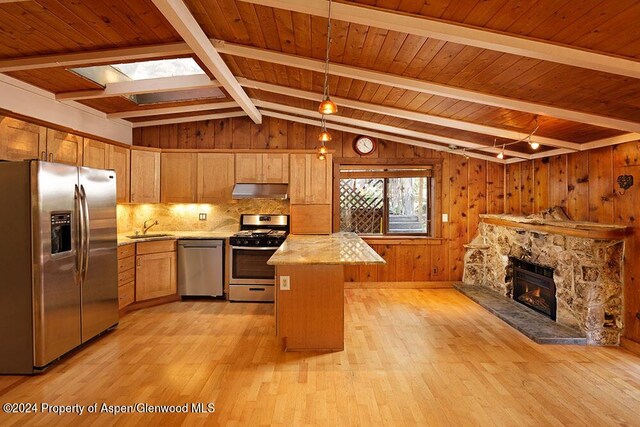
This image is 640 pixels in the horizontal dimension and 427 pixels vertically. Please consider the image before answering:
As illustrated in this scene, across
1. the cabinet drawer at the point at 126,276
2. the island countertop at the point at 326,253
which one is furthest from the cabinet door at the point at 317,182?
the cabinet drawer at the point at 126,276

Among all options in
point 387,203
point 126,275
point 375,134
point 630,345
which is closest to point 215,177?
point 126,275

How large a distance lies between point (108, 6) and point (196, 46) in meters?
0.59

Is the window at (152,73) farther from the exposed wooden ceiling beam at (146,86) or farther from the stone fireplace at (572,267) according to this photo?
the stone fireplace at (572,267)

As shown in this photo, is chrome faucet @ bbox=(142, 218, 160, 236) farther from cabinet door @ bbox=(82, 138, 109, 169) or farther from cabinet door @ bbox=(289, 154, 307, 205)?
cabinet door @ bbox=(289, 154, 307, 205)

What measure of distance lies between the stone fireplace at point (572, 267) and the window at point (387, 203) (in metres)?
1.17

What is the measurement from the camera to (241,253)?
15.8 feet

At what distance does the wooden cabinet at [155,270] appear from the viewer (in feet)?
14.8

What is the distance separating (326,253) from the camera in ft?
11.0

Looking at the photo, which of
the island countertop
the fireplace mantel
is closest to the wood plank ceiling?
the fireplace mantel

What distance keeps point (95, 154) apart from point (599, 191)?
18.0ft

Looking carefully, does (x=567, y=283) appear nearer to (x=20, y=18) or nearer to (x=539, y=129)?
(x=539, y=129)

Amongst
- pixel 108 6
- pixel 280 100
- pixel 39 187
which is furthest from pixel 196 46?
pixel 280 100

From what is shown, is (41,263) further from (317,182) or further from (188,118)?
(317,182)

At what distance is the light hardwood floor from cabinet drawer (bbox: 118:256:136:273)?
638 millimetres
